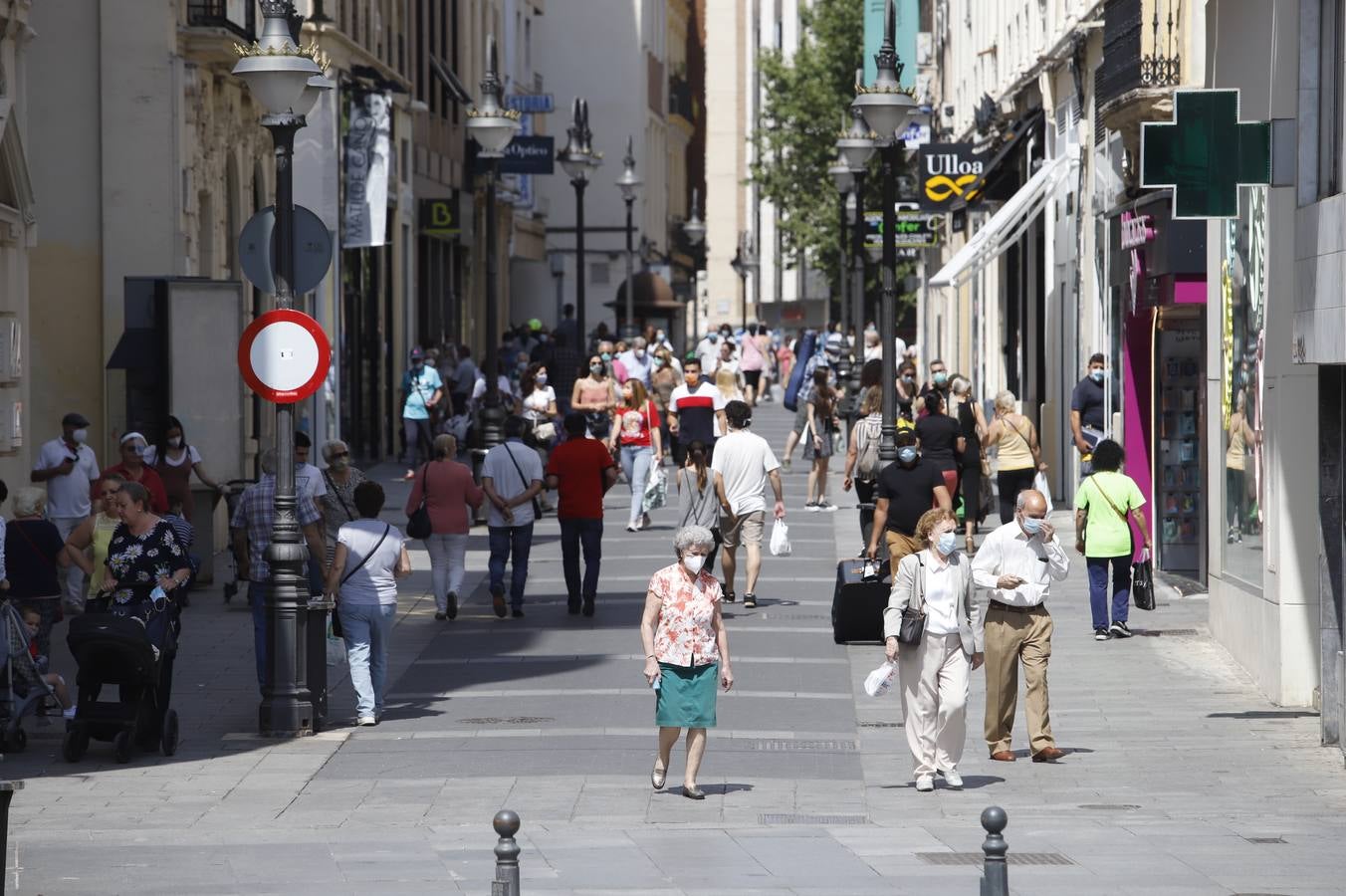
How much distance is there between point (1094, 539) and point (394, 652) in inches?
215

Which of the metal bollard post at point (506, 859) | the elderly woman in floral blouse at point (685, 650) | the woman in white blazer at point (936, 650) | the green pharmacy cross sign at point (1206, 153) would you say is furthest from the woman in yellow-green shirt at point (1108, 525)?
the metal bollard post at point (506, 859)

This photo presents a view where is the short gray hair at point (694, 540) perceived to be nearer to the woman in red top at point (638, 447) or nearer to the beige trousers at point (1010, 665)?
the beige trousers at point (1010, 665)

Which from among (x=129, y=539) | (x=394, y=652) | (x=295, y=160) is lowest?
(x=394, y=652)

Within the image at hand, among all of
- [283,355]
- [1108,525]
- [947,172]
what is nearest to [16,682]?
[283,355]

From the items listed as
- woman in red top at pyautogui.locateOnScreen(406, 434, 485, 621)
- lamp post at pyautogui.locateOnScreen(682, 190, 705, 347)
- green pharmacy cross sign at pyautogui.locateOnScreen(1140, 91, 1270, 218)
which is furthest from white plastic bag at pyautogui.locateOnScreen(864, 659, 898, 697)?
lamp post at pyautogui.locateOnScreen(682, 190, 705, 347)

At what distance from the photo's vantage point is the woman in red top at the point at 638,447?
93.8 ft

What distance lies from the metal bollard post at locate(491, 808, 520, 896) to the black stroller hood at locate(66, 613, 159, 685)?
22.3 feet

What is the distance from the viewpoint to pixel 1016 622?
560 inches

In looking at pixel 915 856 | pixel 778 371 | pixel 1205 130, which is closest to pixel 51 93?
pixel 1205 130

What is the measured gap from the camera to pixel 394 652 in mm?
19000

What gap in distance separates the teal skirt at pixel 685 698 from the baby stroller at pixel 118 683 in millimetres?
3077

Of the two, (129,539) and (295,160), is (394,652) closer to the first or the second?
(129,539)

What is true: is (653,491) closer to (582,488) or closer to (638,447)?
(638,447)

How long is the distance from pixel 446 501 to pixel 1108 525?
A: 5.37 meters
